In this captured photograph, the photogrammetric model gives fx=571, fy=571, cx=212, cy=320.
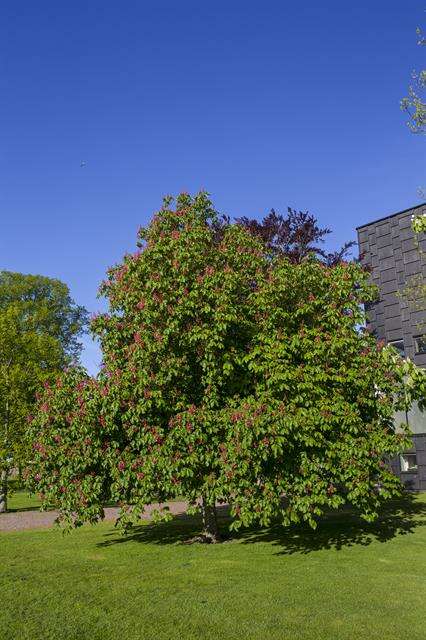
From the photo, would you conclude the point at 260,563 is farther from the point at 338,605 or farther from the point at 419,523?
the point at 419,523

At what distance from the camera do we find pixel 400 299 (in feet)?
89.7

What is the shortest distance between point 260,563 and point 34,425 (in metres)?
6.62

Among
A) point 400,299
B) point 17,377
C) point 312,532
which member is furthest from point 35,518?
point 400,299

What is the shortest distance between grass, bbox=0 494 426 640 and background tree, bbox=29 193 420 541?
118 centimetres

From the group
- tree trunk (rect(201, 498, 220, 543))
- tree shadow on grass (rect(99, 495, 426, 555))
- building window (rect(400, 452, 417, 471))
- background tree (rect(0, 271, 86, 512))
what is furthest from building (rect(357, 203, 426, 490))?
background tree (rect(0, 271, 86, 512))

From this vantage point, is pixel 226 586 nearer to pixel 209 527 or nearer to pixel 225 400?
pixel 225 400

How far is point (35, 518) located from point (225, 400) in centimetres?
1442

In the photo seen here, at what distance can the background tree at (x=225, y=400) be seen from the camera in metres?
12.6

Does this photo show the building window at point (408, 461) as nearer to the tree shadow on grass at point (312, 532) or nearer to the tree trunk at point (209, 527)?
the tree shadow on grass at point (312, 532)

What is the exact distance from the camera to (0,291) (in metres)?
46.3

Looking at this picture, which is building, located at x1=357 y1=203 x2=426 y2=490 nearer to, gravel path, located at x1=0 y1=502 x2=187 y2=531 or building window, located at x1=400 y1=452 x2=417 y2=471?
building window, located at x1=400 y1=452 x2=417 y2=471

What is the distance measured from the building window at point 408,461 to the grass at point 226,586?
10.0 m

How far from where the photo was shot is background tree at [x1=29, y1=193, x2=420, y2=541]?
12555 millimetres

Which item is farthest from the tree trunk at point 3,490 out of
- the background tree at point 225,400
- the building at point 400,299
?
the building at point 400,299
